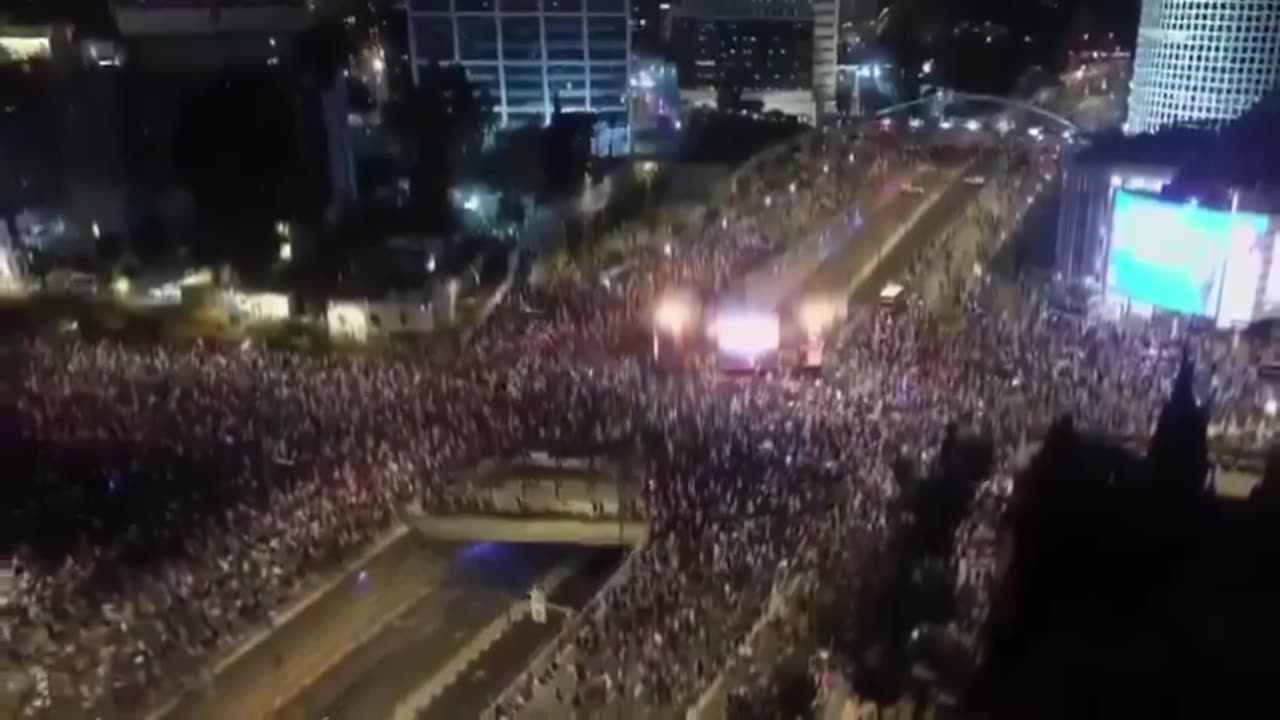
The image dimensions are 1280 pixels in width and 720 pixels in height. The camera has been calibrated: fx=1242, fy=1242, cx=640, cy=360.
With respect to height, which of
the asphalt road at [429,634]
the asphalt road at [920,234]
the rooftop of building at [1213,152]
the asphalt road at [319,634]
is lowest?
the asphalt road at [429,634]

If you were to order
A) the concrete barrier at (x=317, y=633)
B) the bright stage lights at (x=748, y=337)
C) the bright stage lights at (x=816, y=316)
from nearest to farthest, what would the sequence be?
1. the concrete barrier at (x=317, y=633)
2. the bright stage lights at (x=748, y=337)
3. the bright stage lights at (x=816, y=316)

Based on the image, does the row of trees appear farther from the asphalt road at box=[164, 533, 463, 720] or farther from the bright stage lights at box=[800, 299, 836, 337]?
the bright stage lights at box=[800, 299, 836, 337]

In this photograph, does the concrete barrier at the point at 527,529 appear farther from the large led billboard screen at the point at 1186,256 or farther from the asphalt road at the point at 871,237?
the large led billboard screen at the point at 1186,256

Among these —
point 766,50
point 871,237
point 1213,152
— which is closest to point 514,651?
point 871,237

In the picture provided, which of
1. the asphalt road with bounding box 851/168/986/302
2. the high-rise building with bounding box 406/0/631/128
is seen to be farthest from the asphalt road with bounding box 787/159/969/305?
the high-rise building with bounding box 406/0/631/128

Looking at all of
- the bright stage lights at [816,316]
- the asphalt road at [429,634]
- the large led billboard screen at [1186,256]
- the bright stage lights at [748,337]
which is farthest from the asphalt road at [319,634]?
the large led billboard screen at [1186,256]

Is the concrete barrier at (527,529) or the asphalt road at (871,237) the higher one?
the asphalt road at (871,237)
